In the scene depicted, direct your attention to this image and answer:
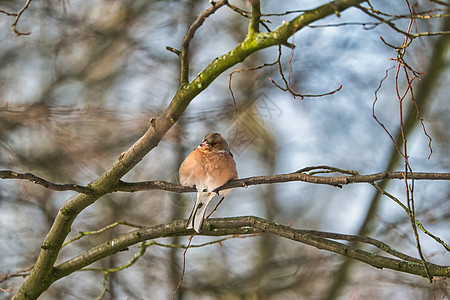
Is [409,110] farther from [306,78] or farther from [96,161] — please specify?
[96,161]

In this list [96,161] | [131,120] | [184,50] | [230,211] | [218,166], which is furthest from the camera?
[230,211]

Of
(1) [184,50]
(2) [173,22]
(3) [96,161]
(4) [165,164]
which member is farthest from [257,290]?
(1) [184,50]

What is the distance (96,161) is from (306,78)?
3093 mm

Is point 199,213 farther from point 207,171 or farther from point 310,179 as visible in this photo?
point 310,179

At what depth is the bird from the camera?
12.5ft

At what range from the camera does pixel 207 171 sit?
3838 millimetres

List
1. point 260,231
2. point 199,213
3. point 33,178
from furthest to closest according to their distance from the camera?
point 199,213 → point 260,231 → point 33,178

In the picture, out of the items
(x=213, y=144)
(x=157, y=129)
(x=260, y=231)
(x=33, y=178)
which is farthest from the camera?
(x=213, y=144)

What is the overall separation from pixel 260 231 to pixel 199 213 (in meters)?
0.62

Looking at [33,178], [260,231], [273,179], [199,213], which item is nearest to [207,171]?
[199,213]

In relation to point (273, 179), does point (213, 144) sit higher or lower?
higher

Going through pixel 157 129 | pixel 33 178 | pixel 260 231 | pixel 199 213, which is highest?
pixel 199 213

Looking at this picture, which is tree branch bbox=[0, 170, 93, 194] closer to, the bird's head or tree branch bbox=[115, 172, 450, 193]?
tree branch bbox=[115, 172, 450, 193]

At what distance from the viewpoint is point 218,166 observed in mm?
3861
